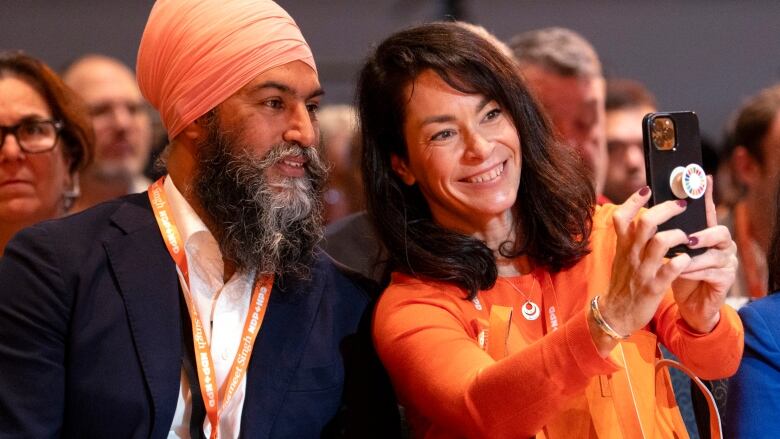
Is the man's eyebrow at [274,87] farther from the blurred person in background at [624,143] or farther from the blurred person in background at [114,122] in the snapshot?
the blurred person in background at [624,143]

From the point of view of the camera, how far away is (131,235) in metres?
2.79

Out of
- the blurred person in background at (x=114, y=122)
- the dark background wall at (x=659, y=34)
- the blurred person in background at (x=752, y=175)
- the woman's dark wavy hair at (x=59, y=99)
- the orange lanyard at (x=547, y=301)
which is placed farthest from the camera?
the dark background wall at (x=659, y=34)

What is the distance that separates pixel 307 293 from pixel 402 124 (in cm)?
51

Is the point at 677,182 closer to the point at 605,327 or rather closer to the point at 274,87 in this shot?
the point at 605,327

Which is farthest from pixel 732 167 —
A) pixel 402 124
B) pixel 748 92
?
pixel 402 124

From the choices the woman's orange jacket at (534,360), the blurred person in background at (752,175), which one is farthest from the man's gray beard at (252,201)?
the blurred person in background at (752,175)

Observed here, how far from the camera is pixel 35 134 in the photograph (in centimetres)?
351

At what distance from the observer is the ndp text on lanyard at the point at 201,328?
2.67 m

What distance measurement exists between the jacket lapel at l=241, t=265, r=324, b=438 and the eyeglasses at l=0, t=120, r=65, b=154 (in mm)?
1059

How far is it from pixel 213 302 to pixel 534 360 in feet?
3.04

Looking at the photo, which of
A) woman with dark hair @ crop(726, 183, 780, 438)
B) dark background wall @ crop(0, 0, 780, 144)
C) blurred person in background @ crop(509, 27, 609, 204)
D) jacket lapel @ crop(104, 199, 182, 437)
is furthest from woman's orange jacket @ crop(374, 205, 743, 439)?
dark background wall @ crop(0, 0, 780, 144)

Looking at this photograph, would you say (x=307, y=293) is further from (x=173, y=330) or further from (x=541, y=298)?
(x=541, y=298)

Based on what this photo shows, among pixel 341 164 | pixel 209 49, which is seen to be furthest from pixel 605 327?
pixel 341 164

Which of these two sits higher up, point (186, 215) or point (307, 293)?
point (186, 215)
